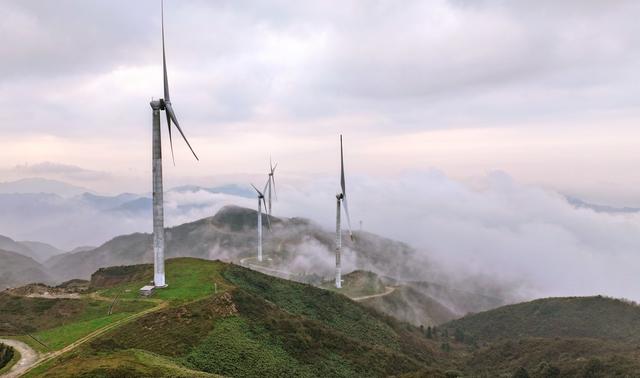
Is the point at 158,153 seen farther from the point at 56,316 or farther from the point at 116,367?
the point at 116,367

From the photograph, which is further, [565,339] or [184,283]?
[565,339]

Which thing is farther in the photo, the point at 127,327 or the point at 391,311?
the point at 391,311

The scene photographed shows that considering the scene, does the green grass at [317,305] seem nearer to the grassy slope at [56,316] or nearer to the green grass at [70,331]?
the grassy slope at [56,316]

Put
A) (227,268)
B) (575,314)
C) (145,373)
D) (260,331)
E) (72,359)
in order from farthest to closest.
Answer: (575,314) < (227,268) < (260,331) < (72,359) < (145,373)

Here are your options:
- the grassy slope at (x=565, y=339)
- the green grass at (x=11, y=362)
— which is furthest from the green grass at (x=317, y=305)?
the green grass at (x=11, y=362)

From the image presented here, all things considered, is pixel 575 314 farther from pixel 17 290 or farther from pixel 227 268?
pixel 17 290

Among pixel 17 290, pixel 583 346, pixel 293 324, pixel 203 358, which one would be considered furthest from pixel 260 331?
pixel 583 346

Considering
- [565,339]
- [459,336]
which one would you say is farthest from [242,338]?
[459,336]
